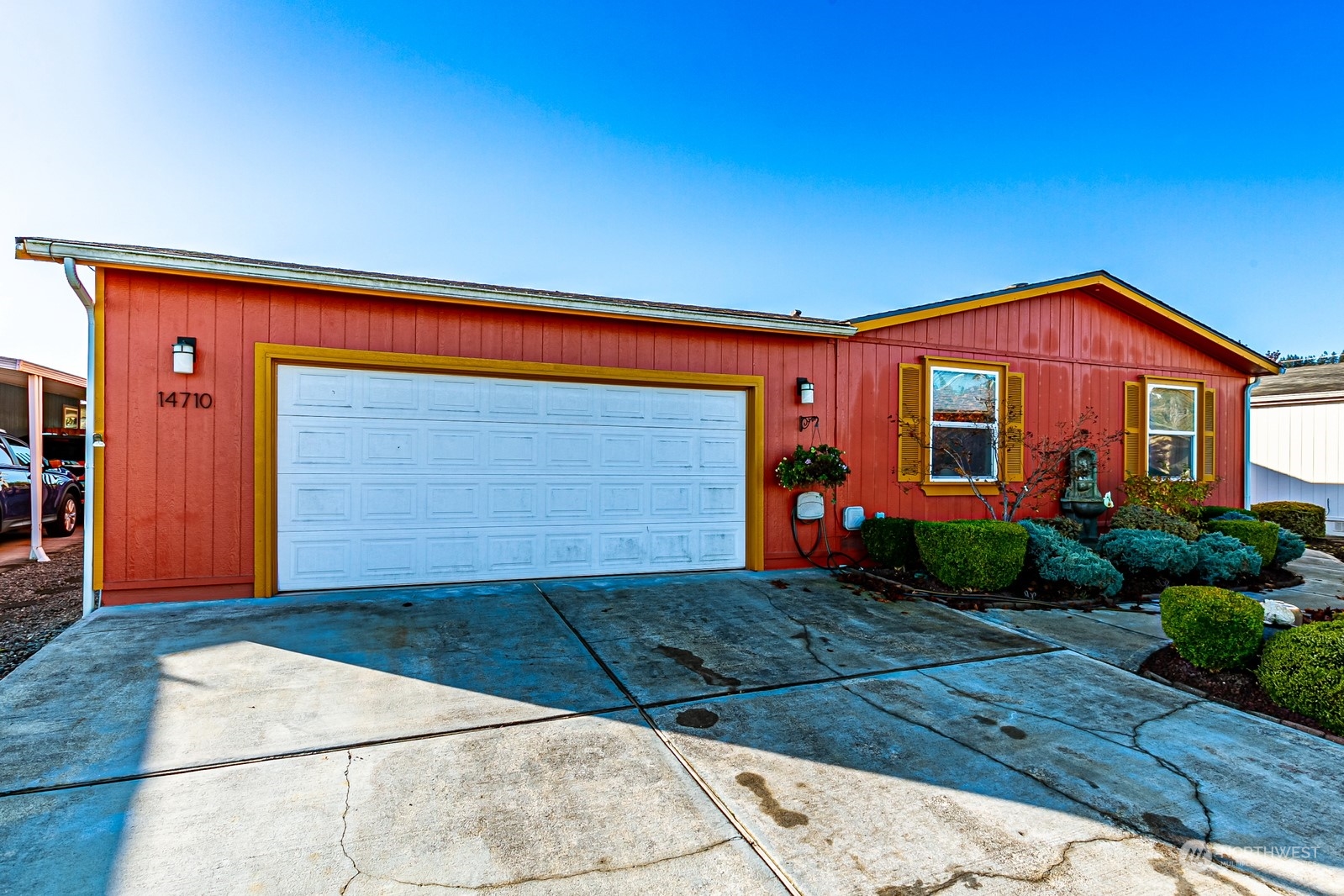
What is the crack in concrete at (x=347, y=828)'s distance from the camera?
1843mm

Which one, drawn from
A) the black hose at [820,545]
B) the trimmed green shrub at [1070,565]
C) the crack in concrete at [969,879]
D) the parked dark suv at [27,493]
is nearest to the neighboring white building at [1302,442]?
Answer: the trimmed green shrub at [1070,565]

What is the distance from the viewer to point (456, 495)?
18.8ft

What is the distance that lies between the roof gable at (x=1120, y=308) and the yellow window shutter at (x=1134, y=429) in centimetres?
102

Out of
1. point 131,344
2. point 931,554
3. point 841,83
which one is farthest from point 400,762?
point 841,83

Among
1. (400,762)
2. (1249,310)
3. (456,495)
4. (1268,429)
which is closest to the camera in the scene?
(400,762)

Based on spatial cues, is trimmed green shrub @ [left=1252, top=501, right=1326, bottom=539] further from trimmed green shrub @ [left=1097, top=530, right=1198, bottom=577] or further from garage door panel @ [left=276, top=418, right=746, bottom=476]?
garage door panel @ [left=276, top=418, right=746, bottom=476]

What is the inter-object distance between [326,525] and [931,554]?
5.66 m

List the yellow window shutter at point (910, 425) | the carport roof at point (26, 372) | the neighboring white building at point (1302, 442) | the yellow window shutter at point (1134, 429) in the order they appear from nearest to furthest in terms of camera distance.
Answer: the yellow window shutter at point (910, 425) < the carport roof at point (26, 372) < the yellow window shutter at point (1134, 429) < the neighboring white building at point (1302, 442)

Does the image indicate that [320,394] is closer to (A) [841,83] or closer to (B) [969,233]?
(A) [841,83]

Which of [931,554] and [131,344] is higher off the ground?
[131,344]

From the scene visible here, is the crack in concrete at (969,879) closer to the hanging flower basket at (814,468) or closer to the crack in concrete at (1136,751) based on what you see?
the crack in concrete at (1136,751)

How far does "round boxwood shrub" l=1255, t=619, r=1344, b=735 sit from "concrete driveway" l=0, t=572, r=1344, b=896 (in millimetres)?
200

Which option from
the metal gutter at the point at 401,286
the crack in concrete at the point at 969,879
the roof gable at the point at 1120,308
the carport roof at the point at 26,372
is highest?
the roof gable at the point at 1120,308

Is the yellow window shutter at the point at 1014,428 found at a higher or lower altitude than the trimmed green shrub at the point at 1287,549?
higher
